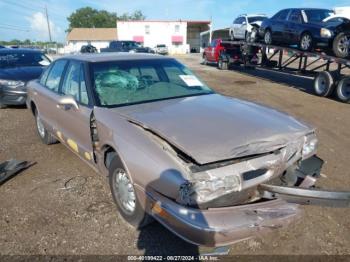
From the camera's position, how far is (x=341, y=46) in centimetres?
960

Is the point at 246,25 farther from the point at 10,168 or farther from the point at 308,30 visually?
the point at 10,168

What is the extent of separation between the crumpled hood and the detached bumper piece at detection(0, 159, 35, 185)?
220 cm

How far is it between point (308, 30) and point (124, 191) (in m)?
10.1

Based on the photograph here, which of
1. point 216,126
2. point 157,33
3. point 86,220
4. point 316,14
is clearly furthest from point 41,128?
point 157,33

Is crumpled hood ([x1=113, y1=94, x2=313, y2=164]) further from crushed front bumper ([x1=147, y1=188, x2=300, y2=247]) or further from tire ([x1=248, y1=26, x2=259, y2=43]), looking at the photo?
tire ([x1=248, y1=26, x2=259, y2=43])

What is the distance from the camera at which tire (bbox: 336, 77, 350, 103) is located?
9.72 metres

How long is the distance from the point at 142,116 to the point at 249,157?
113 centimetres

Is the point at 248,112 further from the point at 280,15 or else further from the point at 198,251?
the point at 280,15

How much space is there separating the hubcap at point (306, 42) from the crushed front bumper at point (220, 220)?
9.96 m

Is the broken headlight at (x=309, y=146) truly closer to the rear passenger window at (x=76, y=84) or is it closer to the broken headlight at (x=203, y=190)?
the broken headlight at (x=203, y=190)

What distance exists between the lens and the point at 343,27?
30.7 feet

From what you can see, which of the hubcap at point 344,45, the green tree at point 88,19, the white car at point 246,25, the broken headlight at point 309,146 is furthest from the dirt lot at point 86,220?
the green tree at point 88,19

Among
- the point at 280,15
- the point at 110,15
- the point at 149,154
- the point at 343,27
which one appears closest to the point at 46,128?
the point at 149,154

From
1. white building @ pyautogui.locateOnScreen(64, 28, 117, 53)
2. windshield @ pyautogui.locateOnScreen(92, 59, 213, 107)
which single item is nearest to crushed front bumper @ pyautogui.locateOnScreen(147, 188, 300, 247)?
windshield @ pyautogui.locateOnScreen(92, 59, 213, 107)
